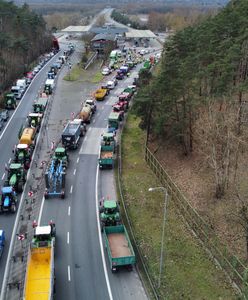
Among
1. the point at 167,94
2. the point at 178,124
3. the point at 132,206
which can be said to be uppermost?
the point at 167,94

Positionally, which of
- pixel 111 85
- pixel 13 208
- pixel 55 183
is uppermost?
pixel 55 183

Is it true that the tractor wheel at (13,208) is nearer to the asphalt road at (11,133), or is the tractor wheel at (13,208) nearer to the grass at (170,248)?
the asphalt road at (11,133)

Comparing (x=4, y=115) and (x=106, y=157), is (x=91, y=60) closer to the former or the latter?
(x=4, y=115)

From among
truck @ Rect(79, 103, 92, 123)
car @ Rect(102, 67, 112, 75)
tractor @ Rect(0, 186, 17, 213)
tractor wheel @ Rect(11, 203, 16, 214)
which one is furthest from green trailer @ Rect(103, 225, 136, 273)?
car @ Rect(102, 67, 112, 75)

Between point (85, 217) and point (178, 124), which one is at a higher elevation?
point (178, 124)

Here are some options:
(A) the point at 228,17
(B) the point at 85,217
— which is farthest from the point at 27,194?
(A) the point at 228,17

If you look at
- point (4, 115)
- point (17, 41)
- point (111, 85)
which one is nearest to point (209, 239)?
point (4, 115)

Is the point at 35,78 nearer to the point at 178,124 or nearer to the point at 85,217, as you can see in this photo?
the point at 178,124

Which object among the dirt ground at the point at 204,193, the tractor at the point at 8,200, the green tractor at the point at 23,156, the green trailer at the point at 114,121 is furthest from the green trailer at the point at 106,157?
the tractor at the point at 8,200
